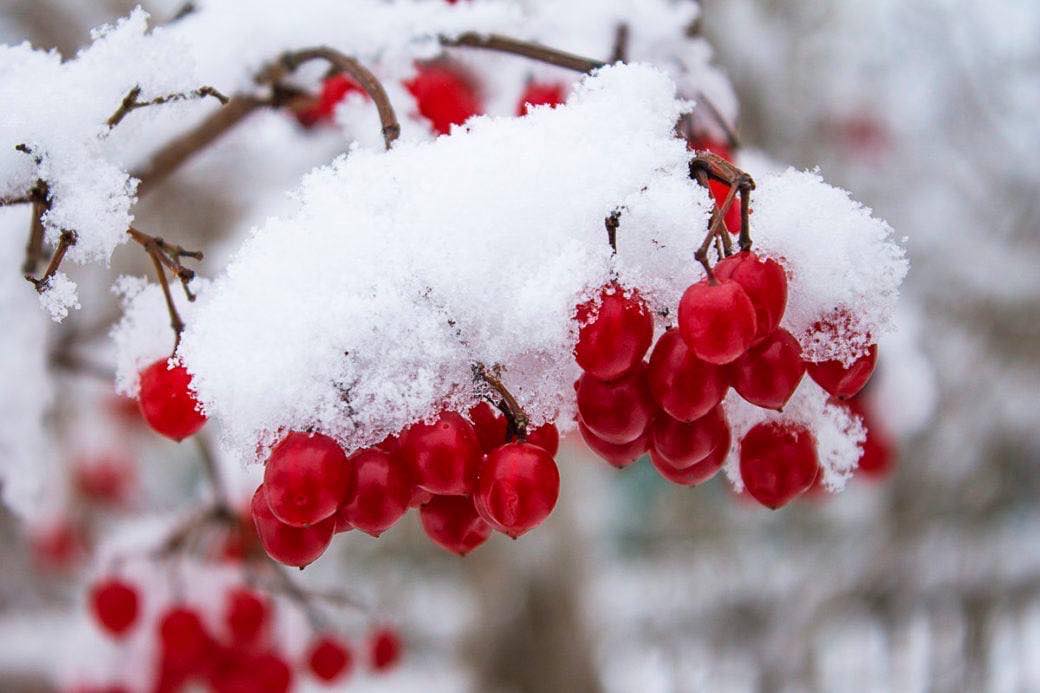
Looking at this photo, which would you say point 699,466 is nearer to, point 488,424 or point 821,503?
point 488,424

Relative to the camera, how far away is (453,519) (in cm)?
74

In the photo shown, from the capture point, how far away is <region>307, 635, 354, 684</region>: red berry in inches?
60.8

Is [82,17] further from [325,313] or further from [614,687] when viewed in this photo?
[614,687]

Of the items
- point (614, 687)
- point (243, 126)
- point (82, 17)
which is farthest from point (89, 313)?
point (614, 687)

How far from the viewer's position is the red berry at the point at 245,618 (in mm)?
1443

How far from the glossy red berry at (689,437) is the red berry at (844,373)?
0.09m

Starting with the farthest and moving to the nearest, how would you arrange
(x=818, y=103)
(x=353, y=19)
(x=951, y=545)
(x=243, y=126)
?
1. (x=818, y=103)
2. (x=951, y=545)
3. (x=243, y=126)
4. (x=353, y=19)

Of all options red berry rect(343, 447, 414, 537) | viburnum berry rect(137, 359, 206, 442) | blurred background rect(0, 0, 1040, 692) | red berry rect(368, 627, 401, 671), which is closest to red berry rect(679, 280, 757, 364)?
red berry rect(343, 447, 414, 537)

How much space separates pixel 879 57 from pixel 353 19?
14.4 ft

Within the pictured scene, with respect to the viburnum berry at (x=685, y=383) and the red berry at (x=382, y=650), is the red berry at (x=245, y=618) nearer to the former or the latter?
the red berry at (x=382, y=650)

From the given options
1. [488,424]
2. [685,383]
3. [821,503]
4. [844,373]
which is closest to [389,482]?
[488,424]

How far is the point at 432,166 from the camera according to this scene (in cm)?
70

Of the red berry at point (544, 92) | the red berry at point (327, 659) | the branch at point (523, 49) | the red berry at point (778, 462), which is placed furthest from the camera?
the red berry at point (327, 659)

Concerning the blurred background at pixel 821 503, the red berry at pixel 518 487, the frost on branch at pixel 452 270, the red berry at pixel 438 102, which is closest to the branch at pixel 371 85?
the frost on branch at pixel 452 270
